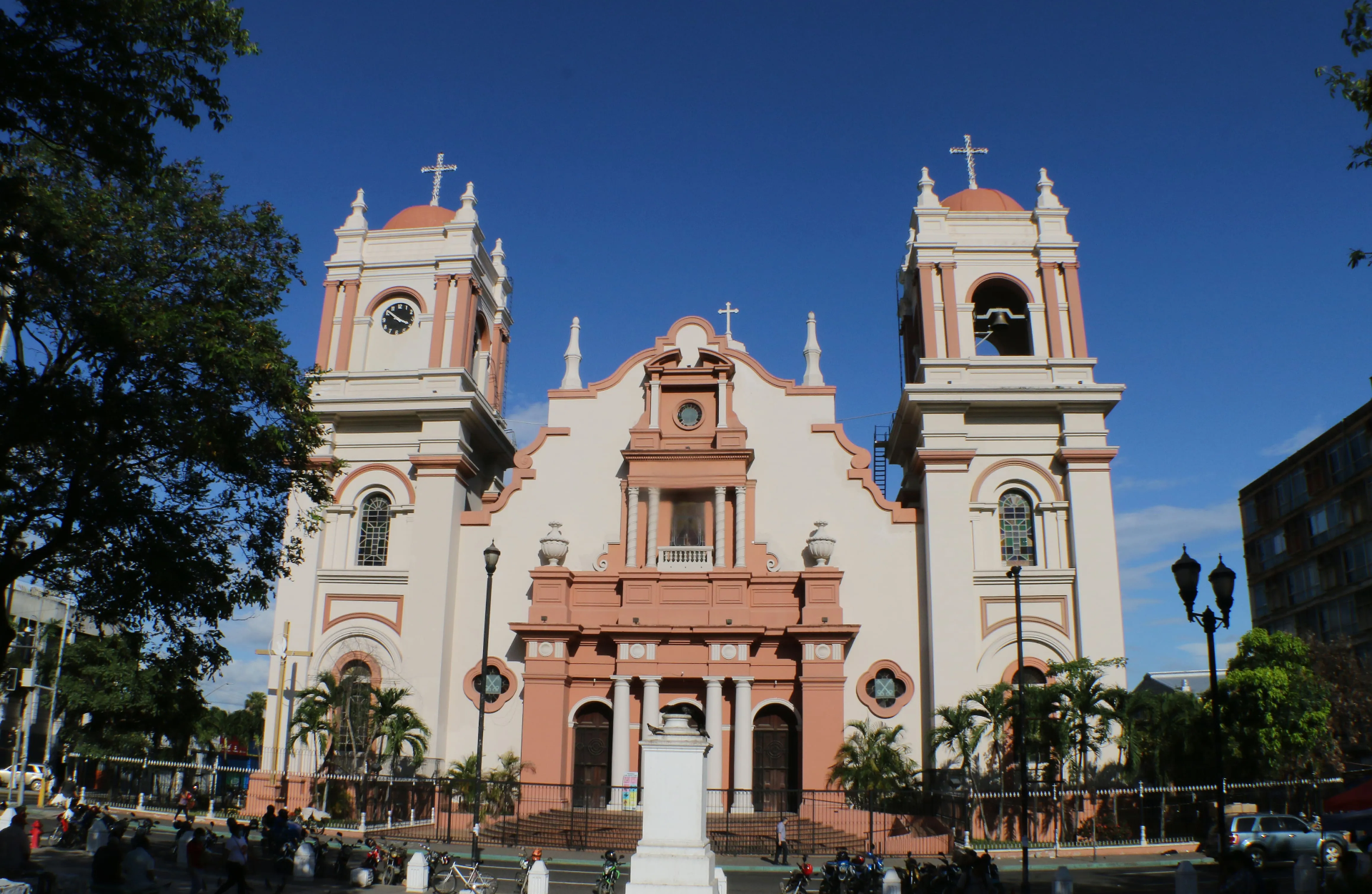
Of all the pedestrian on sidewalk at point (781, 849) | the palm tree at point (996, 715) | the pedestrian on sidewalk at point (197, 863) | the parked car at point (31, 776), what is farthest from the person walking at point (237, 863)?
the parked car at point (31, 776)

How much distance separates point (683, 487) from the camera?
30.0 m

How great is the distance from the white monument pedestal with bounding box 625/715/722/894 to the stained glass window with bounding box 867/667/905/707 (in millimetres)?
15409

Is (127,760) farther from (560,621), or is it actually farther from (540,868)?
(540,868)

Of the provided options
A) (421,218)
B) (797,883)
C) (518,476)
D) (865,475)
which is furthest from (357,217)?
(797,883)

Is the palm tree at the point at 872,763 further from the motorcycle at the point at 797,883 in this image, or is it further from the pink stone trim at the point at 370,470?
the pink stone trim at the point at 370,470

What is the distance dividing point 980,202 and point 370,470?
20.8 m

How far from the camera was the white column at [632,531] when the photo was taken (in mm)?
29438

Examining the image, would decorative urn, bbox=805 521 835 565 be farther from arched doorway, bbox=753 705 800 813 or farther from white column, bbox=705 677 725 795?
white column, bbox=705 677 725 795

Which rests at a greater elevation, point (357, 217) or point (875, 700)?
point (357, 217)

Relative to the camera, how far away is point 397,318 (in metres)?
33.0

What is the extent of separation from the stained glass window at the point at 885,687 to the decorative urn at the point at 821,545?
3.44 metres

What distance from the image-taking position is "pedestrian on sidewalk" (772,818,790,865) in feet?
72.4

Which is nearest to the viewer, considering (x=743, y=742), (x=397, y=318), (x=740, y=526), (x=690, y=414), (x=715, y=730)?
(x=743, y=742)

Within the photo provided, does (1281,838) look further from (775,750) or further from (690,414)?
(690,414)
